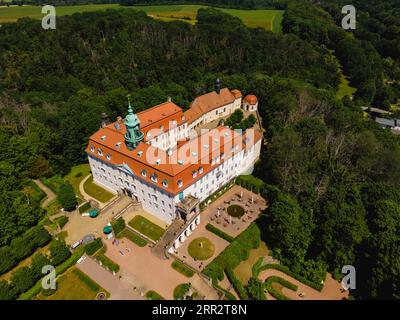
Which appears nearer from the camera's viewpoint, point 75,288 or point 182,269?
point 75,288

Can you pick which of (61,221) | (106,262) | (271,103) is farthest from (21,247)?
(271,103)

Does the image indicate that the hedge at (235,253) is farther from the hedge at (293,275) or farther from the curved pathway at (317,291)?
the curved pathway at (317,291)

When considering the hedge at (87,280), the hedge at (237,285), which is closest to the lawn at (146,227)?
the hedge at (87,280)

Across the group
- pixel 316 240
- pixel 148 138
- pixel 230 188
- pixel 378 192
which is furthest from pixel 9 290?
pixel 378 192

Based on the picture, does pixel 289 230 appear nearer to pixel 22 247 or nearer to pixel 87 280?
pixel 87 280

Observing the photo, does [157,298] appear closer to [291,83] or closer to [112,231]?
[112,231]

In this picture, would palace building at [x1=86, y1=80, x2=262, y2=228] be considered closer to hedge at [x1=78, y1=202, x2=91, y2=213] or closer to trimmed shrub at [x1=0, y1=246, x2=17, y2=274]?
hedge at [x1=78, y1=202, x2=91, y2=213]
